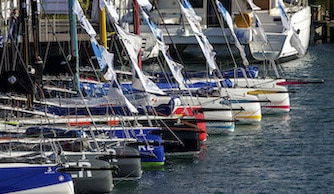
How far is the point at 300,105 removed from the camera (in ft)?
165

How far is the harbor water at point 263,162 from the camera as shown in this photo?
34.2 meters

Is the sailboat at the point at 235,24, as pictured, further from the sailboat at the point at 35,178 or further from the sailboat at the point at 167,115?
the sailboat at the point at 35,178

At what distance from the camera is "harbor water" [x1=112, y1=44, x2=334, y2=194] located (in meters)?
34.2

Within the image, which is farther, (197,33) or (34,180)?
(197,33)

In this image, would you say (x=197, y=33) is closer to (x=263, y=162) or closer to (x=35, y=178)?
(x=263, y=162)

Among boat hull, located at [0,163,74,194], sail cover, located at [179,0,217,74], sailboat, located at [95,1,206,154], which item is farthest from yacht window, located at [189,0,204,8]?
boat hull, located at [0,163,74,194]

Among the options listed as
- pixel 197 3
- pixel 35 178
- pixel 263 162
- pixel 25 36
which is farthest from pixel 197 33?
pixel 197 3

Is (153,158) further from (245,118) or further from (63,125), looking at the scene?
(245,118)

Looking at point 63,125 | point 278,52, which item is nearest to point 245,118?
point 63,125

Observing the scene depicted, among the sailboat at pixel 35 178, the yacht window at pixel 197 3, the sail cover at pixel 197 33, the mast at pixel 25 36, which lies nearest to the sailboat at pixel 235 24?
the yacht window at pixel 197 3

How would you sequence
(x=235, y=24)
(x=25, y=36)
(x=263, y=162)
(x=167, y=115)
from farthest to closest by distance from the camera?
(x=235, y=24), (x=167, y=115), (x=263, y=162), (x=25, y=36)

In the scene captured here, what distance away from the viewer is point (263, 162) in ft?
124

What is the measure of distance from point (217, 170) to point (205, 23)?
97.8 feet

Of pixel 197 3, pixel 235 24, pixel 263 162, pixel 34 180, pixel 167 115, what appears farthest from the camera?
pixel 197 3
